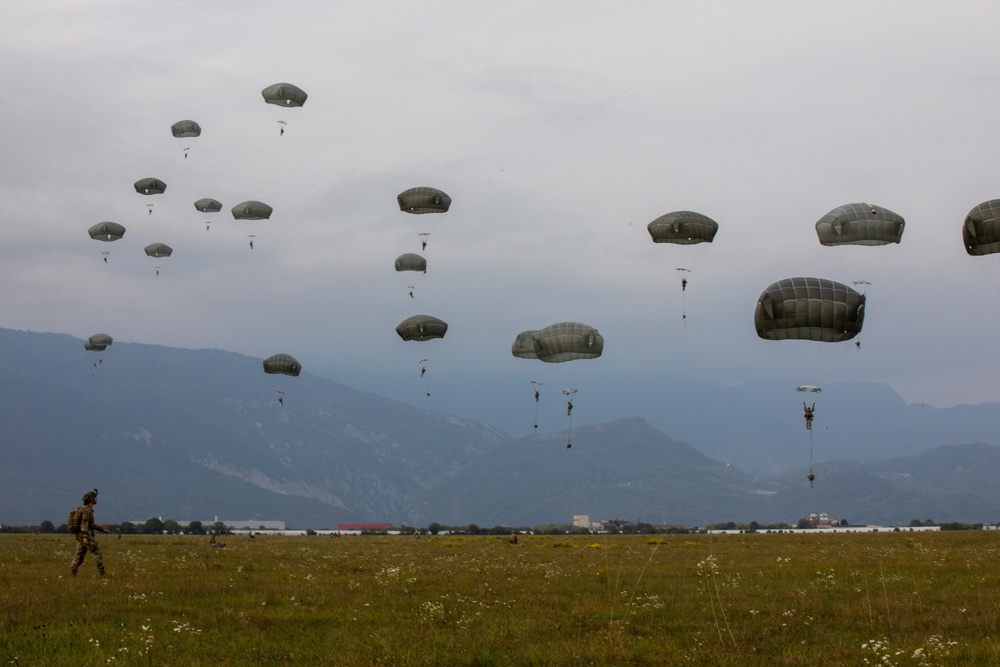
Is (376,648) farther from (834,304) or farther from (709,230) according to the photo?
(709,230)

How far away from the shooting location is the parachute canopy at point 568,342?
2296 inches

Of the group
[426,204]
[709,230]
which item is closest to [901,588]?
[709,230]

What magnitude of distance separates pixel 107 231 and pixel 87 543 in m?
69.6

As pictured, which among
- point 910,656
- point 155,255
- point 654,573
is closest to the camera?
point 910,656

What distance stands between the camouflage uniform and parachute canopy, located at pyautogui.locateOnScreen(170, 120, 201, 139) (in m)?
67.3

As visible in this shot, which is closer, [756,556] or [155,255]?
[756,556]

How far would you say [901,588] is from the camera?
88.2ft

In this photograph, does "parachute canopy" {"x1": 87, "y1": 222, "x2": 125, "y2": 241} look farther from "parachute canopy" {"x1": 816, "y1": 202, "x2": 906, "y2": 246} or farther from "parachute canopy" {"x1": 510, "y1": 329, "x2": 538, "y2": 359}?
"parachute canopy" {"x1": 816, "y1": 202, "x2": 906, "y2": 246}

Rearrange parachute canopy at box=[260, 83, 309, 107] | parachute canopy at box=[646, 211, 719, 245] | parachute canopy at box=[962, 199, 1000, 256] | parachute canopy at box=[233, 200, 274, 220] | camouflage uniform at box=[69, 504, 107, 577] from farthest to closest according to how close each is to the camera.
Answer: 1. parachute canopy at box=[233, 200, 274, 220]
2. parachute canopy at box=[260, 83, 309, 107]
3. parachute canopy at box=[646, 211, 719, 245]
4. parachute canopy at box=[962, 199, 1000, 256]
5. camouflage uniform at box=[69, 504, 107, 577]

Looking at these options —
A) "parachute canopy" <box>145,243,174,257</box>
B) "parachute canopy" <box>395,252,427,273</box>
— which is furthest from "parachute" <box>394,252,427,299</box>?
"parachute canopy" <box>145,243,174,257</box>

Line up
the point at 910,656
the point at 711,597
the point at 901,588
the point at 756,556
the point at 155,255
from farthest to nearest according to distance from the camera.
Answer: the point at 155,255, the point at 756,556, the point at 901,588, the point at 711,597, the point at 910,656

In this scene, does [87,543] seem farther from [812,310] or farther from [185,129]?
[185,129]

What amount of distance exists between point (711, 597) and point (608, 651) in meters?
7.66

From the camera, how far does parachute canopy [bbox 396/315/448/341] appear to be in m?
73.6
